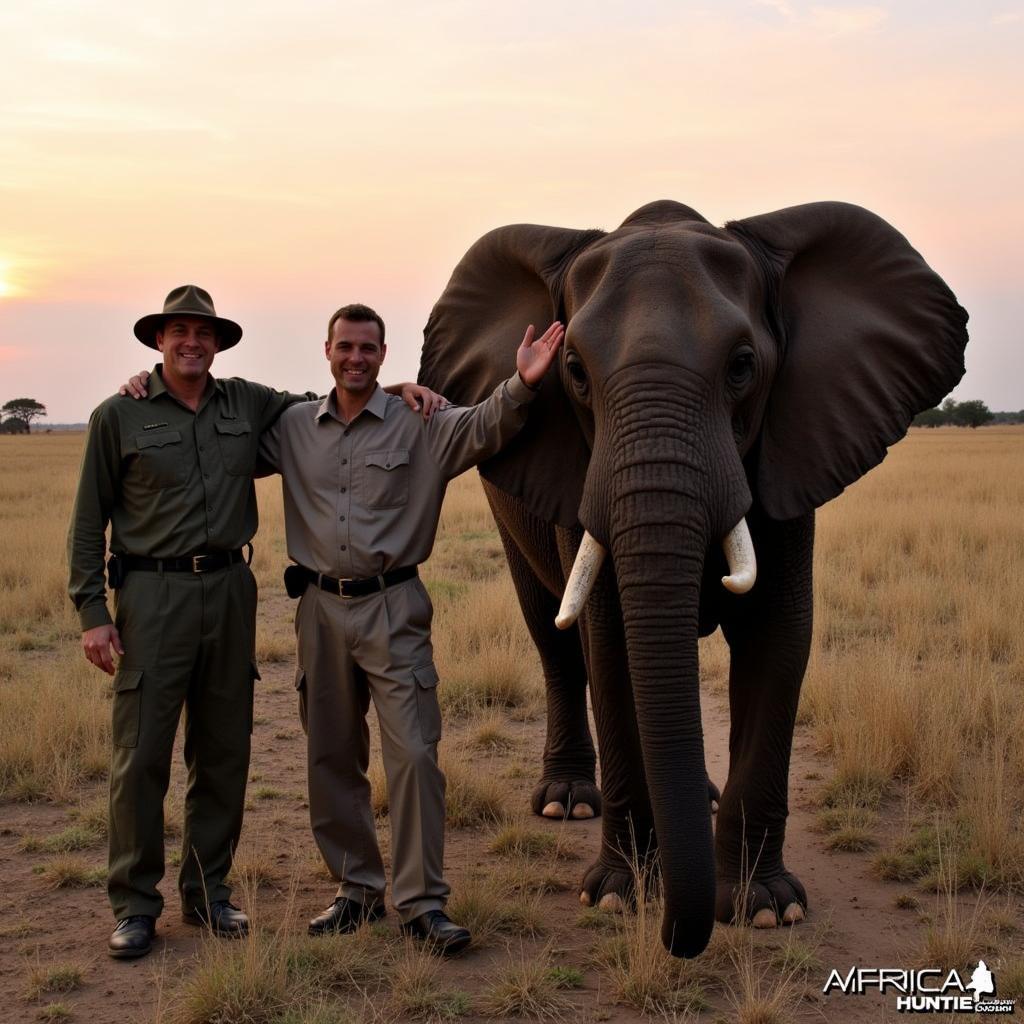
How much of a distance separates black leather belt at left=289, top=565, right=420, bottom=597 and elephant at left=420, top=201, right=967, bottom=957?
1.91 feet

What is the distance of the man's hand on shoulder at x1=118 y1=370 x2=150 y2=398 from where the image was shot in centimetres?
546

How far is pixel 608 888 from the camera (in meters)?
5.70

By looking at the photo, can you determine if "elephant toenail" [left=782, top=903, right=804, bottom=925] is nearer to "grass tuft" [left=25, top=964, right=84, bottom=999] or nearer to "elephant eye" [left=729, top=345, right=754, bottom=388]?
"elephant eye" [left=729, top=345, right=754, bottom=388]

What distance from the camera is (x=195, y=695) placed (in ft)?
18.1

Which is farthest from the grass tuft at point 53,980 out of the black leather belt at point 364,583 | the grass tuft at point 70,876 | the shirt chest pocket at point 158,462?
the shirt chest pocket at point 158,462

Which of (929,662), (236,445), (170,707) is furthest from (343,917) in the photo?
(929,662)

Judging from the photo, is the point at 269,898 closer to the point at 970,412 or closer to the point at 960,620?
the point at 960,620

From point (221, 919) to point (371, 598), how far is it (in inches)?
58.8

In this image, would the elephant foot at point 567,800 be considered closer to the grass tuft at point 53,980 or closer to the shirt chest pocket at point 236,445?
the shirt chest pocket at point 236,445

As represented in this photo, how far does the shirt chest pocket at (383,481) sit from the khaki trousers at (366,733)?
372mm

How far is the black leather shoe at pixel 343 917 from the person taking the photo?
17.6ft

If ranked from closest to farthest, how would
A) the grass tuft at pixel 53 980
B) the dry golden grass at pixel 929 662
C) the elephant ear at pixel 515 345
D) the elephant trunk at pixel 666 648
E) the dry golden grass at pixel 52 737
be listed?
1. the elephant trunk at pixel 666 648
2. the grass tuft at pixel 53 980
3. the elephant ear at pixel 515 345
4. the dry golden grass at pixel 929 662
5. the dry golden grass at pixel 52 737

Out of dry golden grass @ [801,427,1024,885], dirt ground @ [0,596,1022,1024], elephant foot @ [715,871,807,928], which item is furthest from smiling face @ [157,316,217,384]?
dry golden grass @ [801,427,1024,885]

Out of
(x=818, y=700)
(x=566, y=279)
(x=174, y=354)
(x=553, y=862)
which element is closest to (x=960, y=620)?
(x=818, y=700)
